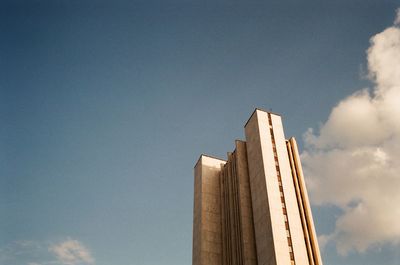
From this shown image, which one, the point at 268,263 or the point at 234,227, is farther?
the point at 234,227

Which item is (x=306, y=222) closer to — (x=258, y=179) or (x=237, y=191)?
(x=258, y=179)

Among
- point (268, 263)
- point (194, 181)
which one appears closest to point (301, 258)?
point (268, 263)

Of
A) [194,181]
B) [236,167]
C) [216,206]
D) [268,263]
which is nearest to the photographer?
[268,263]

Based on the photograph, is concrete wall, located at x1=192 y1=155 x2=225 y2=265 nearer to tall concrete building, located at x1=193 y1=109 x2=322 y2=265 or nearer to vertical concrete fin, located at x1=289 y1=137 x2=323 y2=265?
tall concrete building, located at x1=193 y1=109 x2=322 y2=265

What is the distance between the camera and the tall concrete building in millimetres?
41375

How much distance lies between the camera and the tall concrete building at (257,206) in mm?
41375

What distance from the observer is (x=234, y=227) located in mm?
50500

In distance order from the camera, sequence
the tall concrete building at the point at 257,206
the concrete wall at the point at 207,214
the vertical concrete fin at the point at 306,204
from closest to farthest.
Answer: the tall concrete building at the point at 257,206, the vertical concrete fin at the point at 306,204, the concrete wall at the point at 207,214

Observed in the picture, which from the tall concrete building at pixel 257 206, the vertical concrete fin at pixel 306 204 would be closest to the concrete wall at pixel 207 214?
the tall concrete building at pixel 257 206

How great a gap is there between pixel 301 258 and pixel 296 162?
15251 mm

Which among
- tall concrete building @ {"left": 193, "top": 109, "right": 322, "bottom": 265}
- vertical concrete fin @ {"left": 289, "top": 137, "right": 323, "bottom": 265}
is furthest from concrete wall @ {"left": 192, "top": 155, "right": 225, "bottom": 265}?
vertical concrete fin @ {"left": 289, "top": 137, "right": 323, "bottom": 265}

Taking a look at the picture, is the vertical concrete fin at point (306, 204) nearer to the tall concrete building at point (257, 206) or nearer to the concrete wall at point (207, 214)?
the tall concrete building at point (257, 206)

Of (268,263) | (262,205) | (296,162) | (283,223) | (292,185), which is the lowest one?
(268,263)

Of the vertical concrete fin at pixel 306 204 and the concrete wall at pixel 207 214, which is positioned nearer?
the vertical concrete fin at pixel 306 204
